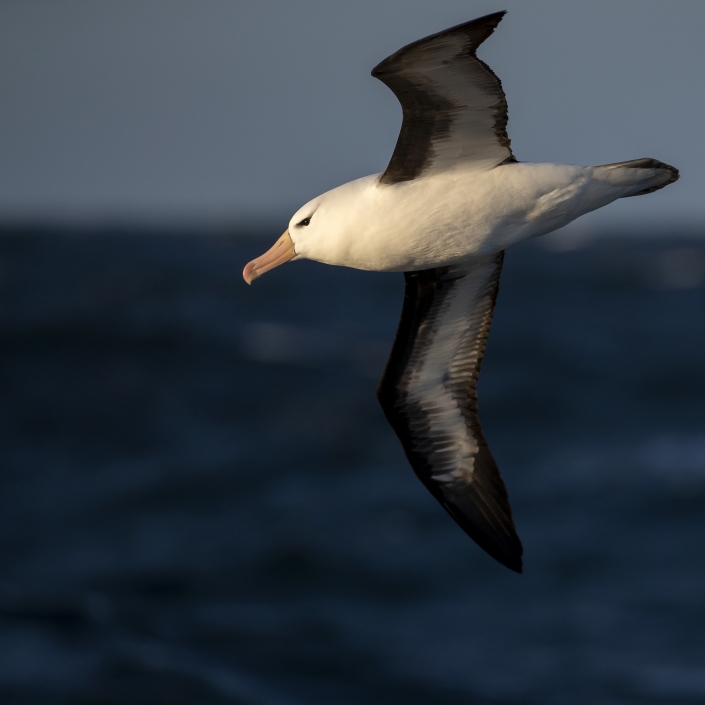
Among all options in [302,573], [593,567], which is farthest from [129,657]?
[593,567]

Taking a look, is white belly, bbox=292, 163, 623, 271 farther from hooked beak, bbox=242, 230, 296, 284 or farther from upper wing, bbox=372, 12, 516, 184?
hooked beak, bbox=242, 230, 296, 284

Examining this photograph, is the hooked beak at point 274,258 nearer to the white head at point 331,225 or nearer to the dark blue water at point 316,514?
the white head at point 331,225

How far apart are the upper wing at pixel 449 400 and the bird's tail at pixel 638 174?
134cm

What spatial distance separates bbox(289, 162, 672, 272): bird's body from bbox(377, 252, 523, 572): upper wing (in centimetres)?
113

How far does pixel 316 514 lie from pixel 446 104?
79.5ft

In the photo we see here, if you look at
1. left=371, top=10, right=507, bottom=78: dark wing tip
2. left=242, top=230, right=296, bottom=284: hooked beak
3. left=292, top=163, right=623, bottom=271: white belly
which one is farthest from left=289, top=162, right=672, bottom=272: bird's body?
left=371, top=10, right=507, bottom=78: dark wing tip

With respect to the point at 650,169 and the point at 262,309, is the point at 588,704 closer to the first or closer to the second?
the point at 650,169

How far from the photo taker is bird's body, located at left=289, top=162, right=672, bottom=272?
7.05 meters

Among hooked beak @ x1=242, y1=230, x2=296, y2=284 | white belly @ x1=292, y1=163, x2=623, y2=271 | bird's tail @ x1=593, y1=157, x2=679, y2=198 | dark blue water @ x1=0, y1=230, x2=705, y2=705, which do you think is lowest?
dark blue water @ x1=0, y1=230, x2=705, y2=705

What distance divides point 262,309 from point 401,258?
3909 centimetres

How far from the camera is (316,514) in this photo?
3020 centimetres

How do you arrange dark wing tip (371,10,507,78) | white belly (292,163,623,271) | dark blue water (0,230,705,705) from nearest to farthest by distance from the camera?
dark wing tip (371,10,507,78)
white belly (292,163,623,271)
dark blue water (0,230,705,705)

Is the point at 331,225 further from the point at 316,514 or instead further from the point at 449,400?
the point at 316,514

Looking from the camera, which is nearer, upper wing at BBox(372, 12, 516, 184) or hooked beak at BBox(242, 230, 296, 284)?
upper wing at BBox(372, 12, 516, 184)
